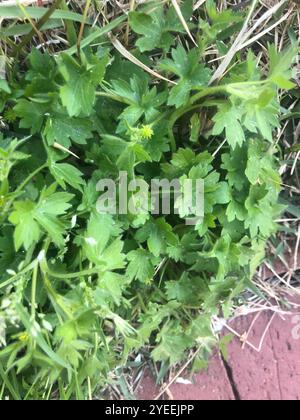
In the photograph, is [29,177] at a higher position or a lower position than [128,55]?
lower

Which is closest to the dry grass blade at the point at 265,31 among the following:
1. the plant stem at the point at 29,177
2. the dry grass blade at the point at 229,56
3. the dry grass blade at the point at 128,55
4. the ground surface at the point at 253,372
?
the dry grass blade at the point at 229,56

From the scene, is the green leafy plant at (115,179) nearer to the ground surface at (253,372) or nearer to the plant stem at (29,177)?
the plant stem at (29,177)

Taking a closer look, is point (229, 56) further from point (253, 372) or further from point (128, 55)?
point (253, 372)

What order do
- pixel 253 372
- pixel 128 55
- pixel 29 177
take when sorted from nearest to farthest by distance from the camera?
pixel 29 177
pixel 128 55
pixel 253 372

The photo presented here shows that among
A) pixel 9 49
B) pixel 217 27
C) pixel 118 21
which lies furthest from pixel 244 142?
pixel 9 49

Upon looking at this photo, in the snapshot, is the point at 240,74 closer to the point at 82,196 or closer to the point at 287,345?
the point at 82,196

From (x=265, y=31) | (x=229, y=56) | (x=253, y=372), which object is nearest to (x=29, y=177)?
(x=229, y=56)

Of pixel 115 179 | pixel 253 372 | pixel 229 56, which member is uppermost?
pixel 229 56
